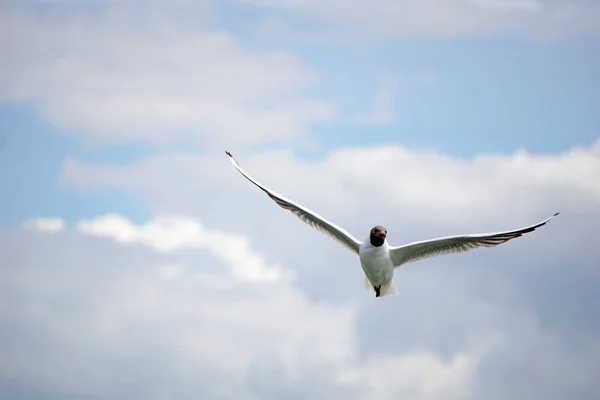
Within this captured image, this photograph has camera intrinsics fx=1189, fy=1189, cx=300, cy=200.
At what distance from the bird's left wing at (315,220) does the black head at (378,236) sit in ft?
2.79

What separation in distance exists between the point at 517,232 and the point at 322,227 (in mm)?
6389

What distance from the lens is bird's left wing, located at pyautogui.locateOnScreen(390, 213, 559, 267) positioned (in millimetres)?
34188

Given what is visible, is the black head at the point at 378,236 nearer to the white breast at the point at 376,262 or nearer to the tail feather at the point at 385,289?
the white breast at the point at 376,262

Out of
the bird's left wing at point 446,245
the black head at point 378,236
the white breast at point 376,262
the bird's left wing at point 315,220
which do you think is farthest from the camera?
the bird's left wing at point 315,220

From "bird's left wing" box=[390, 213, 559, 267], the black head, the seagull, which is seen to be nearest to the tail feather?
the seagull

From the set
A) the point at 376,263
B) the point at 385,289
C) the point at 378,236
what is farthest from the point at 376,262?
the point at 385,289

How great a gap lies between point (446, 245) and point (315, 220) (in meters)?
4.21

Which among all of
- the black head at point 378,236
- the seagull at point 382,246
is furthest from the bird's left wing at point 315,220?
the black head at point 378,236

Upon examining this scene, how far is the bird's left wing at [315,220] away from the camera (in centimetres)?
3634

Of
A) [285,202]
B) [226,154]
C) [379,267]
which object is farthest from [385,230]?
[226,154]

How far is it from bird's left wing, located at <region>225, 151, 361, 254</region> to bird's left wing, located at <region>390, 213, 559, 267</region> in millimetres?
1378

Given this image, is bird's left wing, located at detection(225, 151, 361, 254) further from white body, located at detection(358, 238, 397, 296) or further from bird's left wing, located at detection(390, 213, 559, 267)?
bird's left wing, located at detection(390, 213, 559, 267)

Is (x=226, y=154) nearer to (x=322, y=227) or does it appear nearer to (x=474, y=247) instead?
(x=322, y=227)

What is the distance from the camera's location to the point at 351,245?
120 feet
